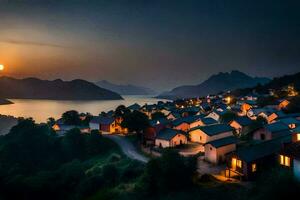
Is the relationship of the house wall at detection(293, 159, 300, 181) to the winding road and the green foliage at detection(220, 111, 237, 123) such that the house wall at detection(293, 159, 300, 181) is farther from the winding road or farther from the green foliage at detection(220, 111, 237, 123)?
the green foliage at detection(220, 111, 237, 123)

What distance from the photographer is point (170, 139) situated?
3694cm

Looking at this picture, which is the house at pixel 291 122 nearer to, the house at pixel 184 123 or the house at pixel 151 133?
the house at pixel 184 123

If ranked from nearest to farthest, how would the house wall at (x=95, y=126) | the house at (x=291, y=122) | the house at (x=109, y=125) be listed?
the house at (x=291, y=122) → the house at (x=109, y=125) → the house wall at (x=95, y=126)

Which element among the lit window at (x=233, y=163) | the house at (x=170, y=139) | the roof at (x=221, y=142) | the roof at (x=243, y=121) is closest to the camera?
the lit window at (x=233, y=163)

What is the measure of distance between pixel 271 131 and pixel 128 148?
1935 centimetres

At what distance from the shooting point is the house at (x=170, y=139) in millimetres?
37156

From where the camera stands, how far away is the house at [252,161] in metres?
21.6

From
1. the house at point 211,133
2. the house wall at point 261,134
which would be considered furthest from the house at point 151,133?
the house wall at point 261,134

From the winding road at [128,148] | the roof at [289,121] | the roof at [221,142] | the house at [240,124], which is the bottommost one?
the winding road at [128,148]

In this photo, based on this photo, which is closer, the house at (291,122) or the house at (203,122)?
the house at (291,122)

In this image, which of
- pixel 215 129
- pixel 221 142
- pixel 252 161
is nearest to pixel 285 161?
pixel 252 161

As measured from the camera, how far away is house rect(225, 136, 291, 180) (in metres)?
21.6

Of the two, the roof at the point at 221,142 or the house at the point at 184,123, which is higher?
the house at the point at 184,123

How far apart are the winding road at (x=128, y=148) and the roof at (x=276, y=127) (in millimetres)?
15346
